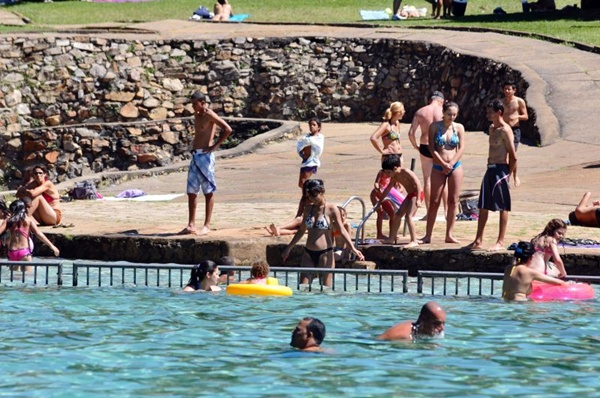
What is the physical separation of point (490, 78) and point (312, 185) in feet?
52.0

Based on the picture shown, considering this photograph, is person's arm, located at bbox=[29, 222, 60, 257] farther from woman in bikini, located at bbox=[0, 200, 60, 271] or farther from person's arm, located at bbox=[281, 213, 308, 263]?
person's arm, located at bbox=[281, 213, 308, 263]

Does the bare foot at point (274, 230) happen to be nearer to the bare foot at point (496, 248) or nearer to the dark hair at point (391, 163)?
the dark hair at point (391, 163)

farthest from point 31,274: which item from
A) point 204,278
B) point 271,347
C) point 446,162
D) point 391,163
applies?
point 271,347

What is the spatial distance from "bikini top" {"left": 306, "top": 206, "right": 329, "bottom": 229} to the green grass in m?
19.5

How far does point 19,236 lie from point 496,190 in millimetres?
5497

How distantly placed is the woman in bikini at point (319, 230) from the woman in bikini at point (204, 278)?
2.98 ft

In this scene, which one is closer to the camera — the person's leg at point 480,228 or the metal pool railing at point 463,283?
the metal pool railing at point 463,283

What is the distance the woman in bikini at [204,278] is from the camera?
15.1 meters

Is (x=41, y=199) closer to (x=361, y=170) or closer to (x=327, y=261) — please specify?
(x=327, y=261)

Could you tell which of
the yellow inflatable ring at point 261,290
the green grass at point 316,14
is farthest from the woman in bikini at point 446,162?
the green grass at point 316,14

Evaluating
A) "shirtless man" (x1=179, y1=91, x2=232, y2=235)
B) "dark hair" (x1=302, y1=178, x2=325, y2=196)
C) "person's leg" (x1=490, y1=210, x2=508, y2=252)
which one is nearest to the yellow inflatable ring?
"dark hair" (x1=302, y1=178, x2=325, y2=196)

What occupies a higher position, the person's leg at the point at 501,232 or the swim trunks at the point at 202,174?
the swim trunks at the point at 202,174

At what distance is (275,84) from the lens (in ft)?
112

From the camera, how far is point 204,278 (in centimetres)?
1515
